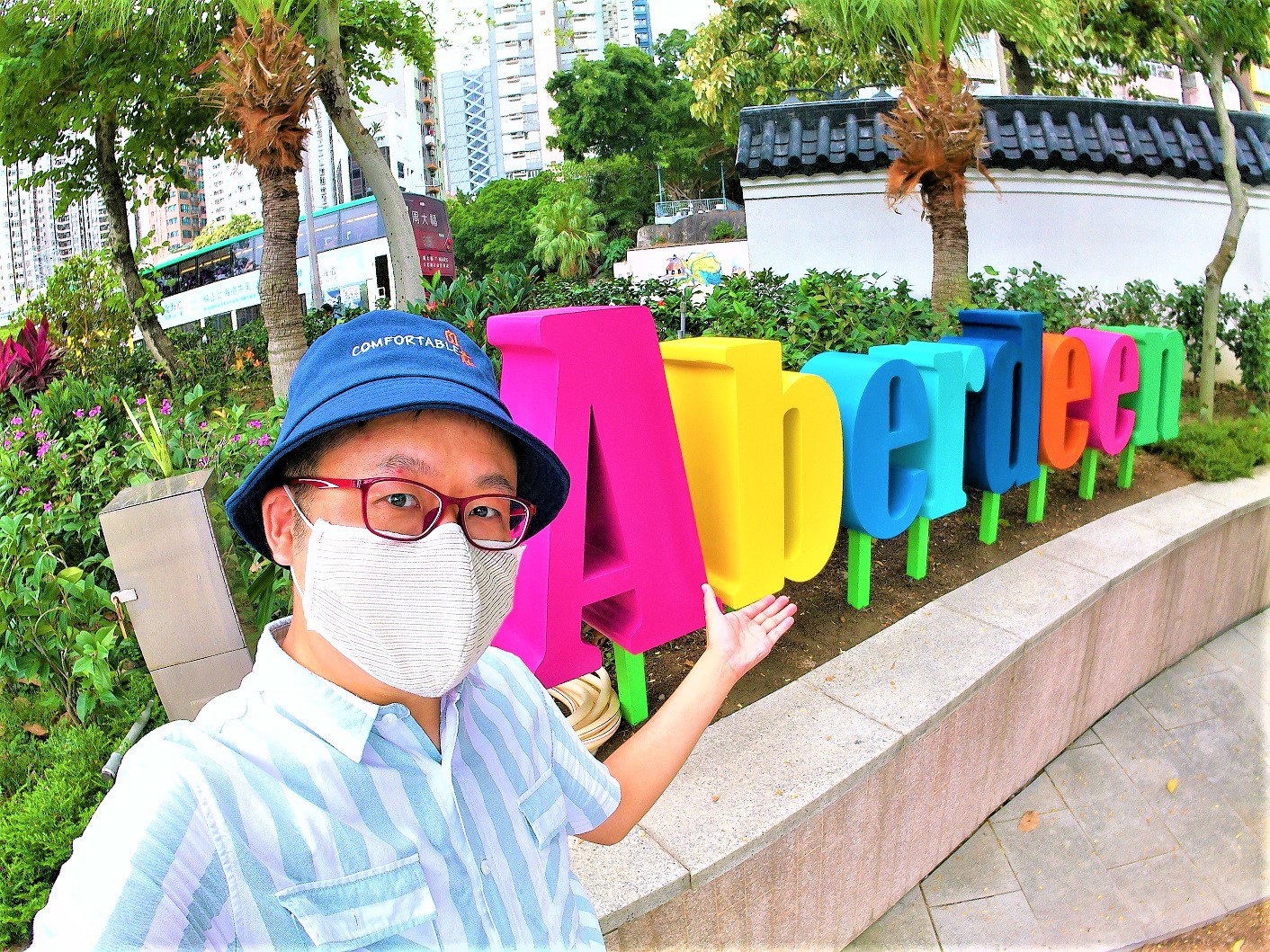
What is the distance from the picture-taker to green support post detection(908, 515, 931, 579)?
433cm

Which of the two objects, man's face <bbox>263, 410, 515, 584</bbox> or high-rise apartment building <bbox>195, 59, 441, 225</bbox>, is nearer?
man's face <bbox>263, 410, 515, 584</bbox>

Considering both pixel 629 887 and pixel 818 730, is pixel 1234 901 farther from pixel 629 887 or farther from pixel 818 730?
pixel 629 887

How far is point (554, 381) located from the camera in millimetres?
2656

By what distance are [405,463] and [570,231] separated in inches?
1637

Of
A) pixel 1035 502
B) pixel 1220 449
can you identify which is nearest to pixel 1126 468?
pixel 1220 449

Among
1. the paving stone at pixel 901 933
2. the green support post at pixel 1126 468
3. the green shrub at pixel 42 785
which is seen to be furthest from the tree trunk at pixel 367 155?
the paving stone at pixel 901 933

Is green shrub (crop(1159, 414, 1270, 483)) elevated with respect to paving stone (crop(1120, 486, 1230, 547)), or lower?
elevated

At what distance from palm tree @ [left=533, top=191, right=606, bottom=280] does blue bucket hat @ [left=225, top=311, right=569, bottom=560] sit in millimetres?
39577

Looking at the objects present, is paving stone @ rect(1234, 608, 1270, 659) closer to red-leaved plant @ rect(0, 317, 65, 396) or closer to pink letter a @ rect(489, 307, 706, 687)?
pink letter a @ rect(489, 307, 706, 687)

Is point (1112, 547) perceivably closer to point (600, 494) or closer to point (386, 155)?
point (600, 494)

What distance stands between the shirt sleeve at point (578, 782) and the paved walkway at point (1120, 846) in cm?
227

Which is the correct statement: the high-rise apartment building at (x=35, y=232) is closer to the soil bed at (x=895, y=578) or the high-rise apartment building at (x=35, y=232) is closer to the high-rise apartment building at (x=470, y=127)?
the soil bed at (x=895, y=578)

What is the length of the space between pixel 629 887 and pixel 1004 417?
3425mm

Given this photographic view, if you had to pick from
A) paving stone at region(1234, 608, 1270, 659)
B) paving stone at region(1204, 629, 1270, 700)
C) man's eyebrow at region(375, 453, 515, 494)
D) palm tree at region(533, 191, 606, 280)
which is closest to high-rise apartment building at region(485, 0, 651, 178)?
palm tree at region(533, 191, 606, 280)
